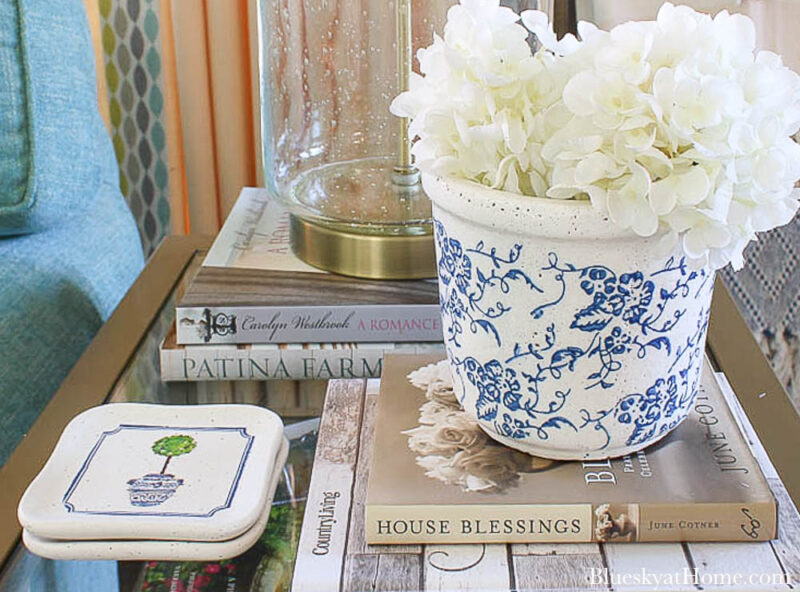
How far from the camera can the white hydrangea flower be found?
1.48 feet

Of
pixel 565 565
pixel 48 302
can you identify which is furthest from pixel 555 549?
pixel 48 302

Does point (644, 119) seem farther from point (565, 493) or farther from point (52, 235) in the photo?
point (52, 235)

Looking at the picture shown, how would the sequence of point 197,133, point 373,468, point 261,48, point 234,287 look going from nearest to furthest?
point 373,468
point 234,287
point 261,48
point 197,133

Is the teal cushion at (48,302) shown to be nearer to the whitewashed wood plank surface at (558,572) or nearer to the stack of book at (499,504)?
the stack of book at (499,504)

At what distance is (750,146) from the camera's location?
0.46 metres

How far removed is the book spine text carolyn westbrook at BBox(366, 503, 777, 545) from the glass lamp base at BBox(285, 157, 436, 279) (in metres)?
0.34

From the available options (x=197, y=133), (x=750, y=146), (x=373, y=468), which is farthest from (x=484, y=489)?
(x=197, y=133)

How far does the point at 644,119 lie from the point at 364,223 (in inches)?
16.8

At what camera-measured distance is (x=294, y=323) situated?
2.56 feet

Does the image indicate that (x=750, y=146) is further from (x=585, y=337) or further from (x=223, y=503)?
(x=223, y=503)

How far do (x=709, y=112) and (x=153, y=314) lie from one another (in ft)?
1.71

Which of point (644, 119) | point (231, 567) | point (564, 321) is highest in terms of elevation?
point (644, 119)

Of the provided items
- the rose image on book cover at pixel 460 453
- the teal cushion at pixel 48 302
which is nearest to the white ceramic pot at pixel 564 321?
the rose image on book cover at pixel 460 453

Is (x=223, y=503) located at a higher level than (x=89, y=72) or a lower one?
lower
